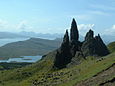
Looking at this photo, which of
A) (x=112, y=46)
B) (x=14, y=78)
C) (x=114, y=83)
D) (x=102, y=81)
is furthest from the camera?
(x=112, y=46)

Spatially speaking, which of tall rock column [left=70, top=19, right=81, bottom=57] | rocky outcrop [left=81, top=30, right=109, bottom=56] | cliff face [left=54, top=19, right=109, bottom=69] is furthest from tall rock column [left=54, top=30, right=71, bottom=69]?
rocky outcrop [left=81, top=30, right=109, bottom=56]

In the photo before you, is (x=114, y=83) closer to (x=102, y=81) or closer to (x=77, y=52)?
(x=102, y=81)

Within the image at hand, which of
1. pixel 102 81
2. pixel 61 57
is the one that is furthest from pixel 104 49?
pixel 102 81

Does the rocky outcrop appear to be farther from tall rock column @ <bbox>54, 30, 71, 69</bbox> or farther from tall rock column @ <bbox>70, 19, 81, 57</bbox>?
tall rock column @ <bbox>54, 30, 71, 69</bbox>

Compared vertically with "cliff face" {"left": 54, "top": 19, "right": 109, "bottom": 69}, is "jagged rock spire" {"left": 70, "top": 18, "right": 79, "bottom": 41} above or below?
above

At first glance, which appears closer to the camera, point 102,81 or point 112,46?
point 102,81

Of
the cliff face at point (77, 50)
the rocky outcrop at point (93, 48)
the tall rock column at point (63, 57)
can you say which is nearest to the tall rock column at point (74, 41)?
the cliff face at point (77, 50)

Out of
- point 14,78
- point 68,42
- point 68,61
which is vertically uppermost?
point 68,42

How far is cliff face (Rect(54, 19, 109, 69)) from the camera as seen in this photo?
11917 cm

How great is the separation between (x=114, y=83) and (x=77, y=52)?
268 ft

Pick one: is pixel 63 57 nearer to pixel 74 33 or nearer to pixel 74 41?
pixel 74 41

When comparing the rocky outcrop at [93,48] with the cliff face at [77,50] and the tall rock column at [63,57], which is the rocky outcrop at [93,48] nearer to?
the cliff face at [77,50]

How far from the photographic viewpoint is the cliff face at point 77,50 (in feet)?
391

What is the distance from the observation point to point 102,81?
42.9 m
